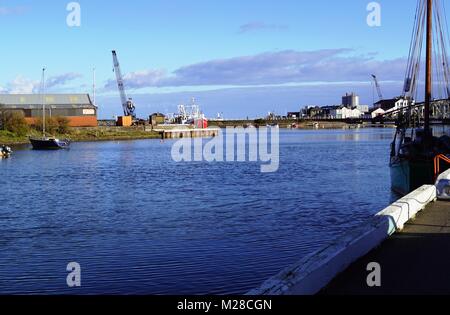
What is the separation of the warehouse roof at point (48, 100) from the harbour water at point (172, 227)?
10500cm

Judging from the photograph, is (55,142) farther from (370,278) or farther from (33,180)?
(370,278)

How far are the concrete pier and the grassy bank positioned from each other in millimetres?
108930

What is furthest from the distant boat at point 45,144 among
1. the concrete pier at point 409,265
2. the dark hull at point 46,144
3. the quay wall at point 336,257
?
the concrete pier at point 409,265

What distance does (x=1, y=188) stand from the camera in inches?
1634

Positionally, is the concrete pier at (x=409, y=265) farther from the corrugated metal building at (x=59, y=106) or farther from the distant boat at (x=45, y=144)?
the corrugated metal building at (x=59, y=106)

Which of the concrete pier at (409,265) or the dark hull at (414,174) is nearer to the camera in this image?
the concrete pier at (409,265)

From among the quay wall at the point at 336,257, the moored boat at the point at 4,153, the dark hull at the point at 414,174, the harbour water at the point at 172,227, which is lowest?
the harbour water at the point at 172,227

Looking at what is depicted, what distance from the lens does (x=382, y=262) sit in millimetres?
10258

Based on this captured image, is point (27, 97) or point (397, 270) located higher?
point (27, 97)

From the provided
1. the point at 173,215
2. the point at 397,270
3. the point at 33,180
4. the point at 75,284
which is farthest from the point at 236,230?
the point at 33,180

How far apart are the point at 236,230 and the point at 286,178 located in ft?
75.5

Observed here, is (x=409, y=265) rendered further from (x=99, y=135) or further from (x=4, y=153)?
(x=99, y=135)

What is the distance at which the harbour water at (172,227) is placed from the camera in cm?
1556
